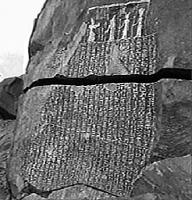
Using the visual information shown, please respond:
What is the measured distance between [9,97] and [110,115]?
1379 millimetres

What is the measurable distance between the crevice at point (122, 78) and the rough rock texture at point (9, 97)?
2.35 ft

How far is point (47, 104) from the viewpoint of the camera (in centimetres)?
299

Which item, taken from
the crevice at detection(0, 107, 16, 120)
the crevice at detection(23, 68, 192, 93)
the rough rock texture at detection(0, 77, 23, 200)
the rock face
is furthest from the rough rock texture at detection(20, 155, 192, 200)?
the crevice at detection(0, 107, 16, 120)

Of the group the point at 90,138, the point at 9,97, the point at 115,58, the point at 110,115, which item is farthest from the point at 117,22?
the point at 9,97

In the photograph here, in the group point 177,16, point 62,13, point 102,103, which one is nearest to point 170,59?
A: point 177,16

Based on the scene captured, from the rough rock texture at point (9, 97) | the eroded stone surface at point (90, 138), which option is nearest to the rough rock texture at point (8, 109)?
the rough rock texture at point (9, 97)

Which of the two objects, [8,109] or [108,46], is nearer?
[108,46]

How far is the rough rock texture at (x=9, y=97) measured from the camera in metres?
3.78

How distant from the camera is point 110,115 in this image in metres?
2.72

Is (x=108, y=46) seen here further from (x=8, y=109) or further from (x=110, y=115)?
(x=8, y=109)

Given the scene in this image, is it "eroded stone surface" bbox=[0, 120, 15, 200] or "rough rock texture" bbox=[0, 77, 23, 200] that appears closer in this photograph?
"eroded stone surface" bbox=[0, 120, 15, 200]

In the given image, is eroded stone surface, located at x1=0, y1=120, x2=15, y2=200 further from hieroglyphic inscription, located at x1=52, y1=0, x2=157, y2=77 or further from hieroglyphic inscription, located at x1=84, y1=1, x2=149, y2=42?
hieroglyphic inscription, located at x1=84, y1=1, x2=149, y2=42

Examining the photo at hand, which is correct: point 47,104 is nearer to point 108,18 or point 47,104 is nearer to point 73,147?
point 73,147

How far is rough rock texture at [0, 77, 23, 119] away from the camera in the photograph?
12.4 feet
